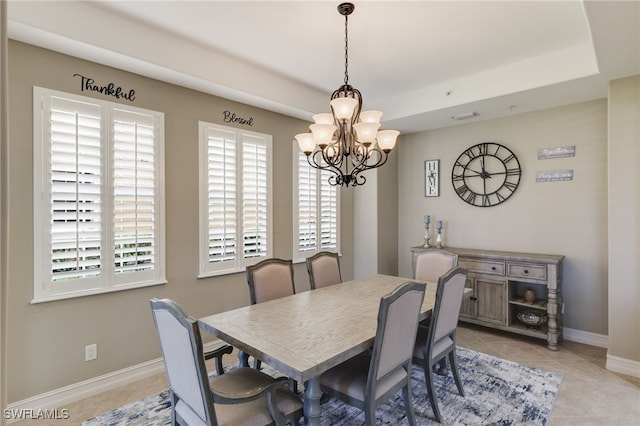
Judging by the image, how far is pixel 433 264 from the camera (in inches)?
133

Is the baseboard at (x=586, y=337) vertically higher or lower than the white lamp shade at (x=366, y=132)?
lower

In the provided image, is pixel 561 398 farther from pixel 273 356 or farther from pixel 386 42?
pixel 386 42

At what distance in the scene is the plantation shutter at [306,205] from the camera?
4.28m

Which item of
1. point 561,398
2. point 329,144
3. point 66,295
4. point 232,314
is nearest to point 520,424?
point 561,398

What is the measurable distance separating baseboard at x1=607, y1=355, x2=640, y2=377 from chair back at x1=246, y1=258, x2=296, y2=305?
302cm

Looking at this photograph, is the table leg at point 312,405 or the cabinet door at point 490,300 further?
the cabinet door at point 490,300

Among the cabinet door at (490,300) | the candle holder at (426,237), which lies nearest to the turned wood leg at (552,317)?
the cabinet door at (490,300)

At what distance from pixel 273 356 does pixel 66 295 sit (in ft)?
6.37

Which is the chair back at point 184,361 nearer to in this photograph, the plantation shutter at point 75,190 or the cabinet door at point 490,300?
the plantation shutter at point 75,190

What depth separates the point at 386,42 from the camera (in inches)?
112

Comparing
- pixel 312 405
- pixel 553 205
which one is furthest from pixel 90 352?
pixel 553 205

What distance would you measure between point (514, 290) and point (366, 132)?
2.90m

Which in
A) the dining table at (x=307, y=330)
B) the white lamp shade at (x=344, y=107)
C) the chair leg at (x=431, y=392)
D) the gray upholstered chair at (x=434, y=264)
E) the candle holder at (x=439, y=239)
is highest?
the white lamp shade at (x=344, y=107)

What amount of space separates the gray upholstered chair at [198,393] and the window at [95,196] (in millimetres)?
1434
